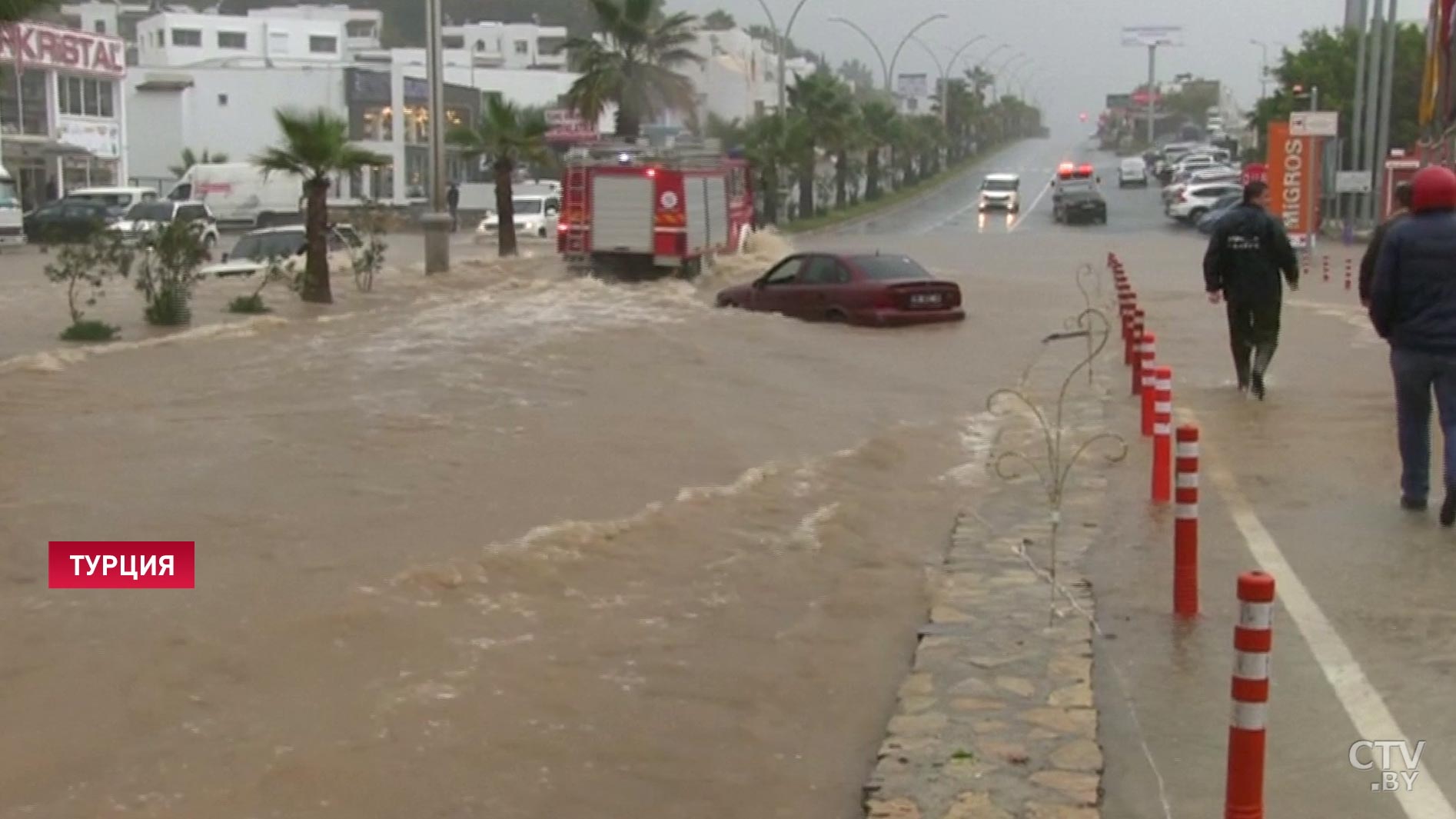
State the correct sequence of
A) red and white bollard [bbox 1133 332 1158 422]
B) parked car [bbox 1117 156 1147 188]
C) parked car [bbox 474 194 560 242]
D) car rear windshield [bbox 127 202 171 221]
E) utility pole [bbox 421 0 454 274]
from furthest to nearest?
parked car [bbox 1117 156 1147 188], parked car [bbox 474 194 560 242], car rear windshield [bbox 127 202 171 221], utility pole [bbox 421 0 454 274], red and white bollard [bbox 1133 332 1158 422]

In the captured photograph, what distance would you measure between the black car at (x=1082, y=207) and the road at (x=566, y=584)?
4101 centimetres

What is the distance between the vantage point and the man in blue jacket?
9.20m

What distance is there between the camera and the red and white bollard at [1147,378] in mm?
11959

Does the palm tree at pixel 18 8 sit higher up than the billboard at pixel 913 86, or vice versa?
the billboard at pixel 913 86

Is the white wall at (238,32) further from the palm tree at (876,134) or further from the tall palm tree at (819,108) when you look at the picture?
the tall palm tree at (819,108)

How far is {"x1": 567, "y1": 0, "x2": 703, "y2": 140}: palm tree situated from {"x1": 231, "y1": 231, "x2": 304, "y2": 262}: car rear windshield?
66.4 ft

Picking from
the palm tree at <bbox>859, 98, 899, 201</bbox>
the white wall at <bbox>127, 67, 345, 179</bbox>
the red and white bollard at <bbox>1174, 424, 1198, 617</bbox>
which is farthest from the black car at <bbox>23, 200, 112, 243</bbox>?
the red and white bollard at <bbox>1174, 424, 1198, 617</bbox>

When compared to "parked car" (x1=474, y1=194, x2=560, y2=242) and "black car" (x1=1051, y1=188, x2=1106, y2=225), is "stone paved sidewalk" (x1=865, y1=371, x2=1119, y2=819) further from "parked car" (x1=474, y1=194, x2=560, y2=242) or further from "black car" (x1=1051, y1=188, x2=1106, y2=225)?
→ "black car" (x1=1051, y1=188, x2=1106, y2=225)

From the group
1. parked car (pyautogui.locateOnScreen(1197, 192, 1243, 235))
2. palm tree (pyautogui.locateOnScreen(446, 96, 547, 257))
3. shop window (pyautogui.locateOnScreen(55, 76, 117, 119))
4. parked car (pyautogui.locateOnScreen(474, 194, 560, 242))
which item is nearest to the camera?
palm tree (pyautogui.locateOnScreen(446, 96, 547, 257))

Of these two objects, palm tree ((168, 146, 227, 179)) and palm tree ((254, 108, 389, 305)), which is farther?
palm tree ((168, 146, 227, 179))

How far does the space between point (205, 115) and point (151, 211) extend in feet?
113

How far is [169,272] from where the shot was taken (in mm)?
21656

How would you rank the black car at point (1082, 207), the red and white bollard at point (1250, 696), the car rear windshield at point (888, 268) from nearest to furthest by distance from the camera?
1. the red and white bollard at point (1250, 696)
2. the car rear windshield at point (888, 268)
3. the black car at point (1082, 207)

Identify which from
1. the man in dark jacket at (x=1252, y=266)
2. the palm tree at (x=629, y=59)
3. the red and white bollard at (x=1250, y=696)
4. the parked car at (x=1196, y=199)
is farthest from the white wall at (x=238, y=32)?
the red and white bollard at (x=1250, y=696)
